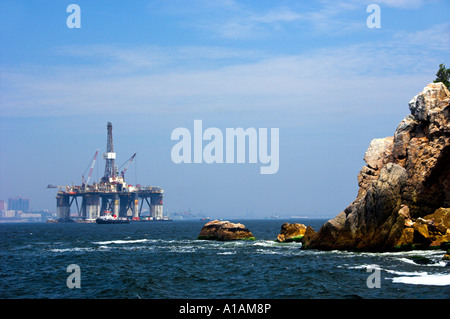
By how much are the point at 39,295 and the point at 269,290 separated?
48.0 feet

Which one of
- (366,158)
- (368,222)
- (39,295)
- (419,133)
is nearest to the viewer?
(39,295)

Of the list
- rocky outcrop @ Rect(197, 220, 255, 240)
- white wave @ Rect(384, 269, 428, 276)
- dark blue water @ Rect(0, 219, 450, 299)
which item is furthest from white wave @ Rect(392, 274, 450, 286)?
rocky outcrop @ Rect(197, 220, 255, 240)

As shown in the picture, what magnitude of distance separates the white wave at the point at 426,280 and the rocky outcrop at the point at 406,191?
16.9 metres

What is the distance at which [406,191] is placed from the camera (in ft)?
192

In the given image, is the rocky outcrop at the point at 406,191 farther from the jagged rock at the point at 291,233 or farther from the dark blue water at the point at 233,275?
the jagged rock at the point at 291,233

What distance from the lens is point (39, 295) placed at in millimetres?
32312

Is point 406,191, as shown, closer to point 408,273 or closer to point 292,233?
point 292,233

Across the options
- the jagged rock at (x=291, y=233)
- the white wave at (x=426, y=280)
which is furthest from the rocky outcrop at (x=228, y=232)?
the white wave at (x=426, y=280)

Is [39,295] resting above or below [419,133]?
below

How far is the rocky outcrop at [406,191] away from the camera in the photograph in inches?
2019

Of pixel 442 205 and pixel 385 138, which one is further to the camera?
pixel 385 138
